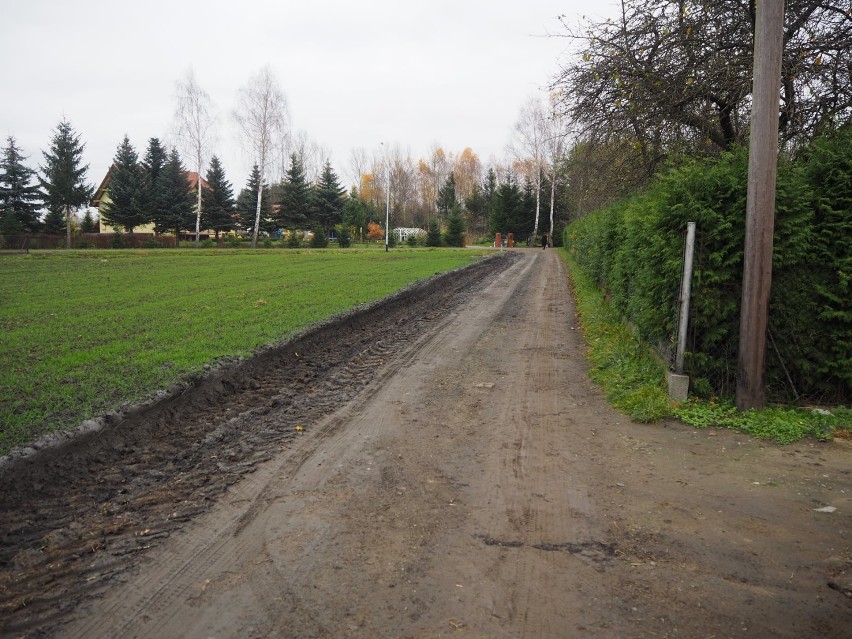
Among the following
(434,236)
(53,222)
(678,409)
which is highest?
(434,236)

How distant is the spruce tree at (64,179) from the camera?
4659 cm

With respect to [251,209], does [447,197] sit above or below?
above

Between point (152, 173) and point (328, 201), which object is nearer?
point (152, 173)

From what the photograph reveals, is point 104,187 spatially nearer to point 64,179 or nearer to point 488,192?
point 64,179

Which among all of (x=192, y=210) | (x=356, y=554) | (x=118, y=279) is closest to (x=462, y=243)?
(x=192, y=210)

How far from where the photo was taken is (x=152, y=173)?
51.9m

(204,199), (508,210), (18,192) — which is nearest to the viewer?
(18,192)

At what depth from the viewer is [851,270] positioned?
5.33 meters

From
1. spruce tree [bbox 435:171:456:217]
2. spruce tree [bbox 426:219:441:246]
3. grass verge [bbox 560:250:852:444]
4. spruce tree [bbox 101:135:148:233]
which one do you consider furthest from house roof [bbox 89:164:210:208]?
grass verge [bbox 560:250:852:444]

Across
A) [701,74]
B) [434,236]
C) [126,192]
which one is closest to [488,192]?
[434,236]

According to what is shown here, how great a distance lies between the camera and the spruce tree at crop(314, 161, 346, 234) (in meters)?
60.6

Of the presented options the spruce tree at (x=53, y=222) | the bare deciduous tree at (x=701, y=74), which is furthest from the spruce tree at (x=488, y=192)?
the bare deciduous tree at (x=701, y=74)

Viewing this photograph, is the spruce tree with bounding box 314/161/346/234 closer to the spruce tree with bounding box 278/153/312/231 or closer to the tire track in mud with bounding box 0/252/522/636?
the spruce tree with bounding box 278/153/312/231

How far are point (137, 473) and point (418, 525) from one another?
2.41 meters
